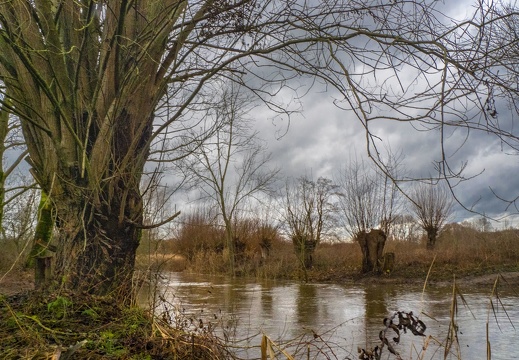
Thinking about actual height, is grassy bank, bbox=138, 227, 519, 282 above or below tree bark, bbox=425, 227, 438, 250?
below

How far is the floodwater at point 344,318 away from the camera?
595 centimetres

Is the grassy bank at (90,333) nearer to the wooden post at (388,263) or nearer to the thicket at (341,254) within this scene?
the thicket at (341,254)

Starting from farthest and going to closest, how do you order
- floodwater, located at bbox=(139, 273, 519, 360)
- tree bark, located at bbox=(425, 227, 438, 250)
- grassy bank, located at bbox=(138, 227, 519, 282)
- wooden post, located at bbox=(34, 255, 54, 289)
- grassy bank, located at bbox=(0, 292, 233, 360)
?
1. tree bark, located at bbox=(425, 227, 438, 250)
2. grassy bank, located at bbox=(138, 227, 519, 282)
3. wooden post, located at bbox=(34, 255, 54, 289)
4. floodwater, located at bbox=(139, 273, 519, 360)
5. grassy bank, located at bbox=(0, 292, 233, 360)

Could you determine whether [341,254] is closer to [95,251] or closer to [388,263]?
[388,263]

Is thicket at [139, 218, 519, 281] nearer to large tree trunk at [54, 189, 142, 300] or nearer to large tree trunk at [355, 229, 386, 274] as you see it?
large tree trunk at [355, 229, 386, 274]

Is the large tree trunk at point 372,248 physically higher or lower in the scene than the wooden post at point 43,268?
higher

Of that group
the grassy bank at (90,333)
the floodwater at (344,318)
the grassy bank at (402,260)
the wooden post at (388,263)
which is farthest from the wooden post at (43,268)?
the wooden post at (388,263)

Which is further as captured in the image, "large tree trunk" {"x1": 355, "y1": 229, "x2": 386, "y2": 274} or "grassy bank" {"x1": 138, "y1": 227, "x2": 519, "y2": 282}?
"large tree trunk" {"x1": 355, "y1": 229, "x2": 386, "y2": 274}

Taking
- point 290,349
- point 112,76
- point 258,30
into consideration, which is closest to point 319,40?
point 258,30

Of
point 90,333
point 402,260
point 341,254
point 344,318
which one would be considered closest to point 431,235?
point 341,254

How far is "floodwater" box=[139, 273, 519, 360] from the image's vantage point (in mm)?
5949

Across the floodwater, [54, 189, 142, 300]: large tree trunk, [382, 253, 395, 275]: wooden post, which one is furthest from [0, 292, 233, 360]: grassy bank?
[382, 253, 395, 275]: wooden post

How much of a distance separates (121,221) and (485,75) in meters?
4.11

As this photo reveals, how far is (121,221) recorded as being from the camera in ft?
20.0
